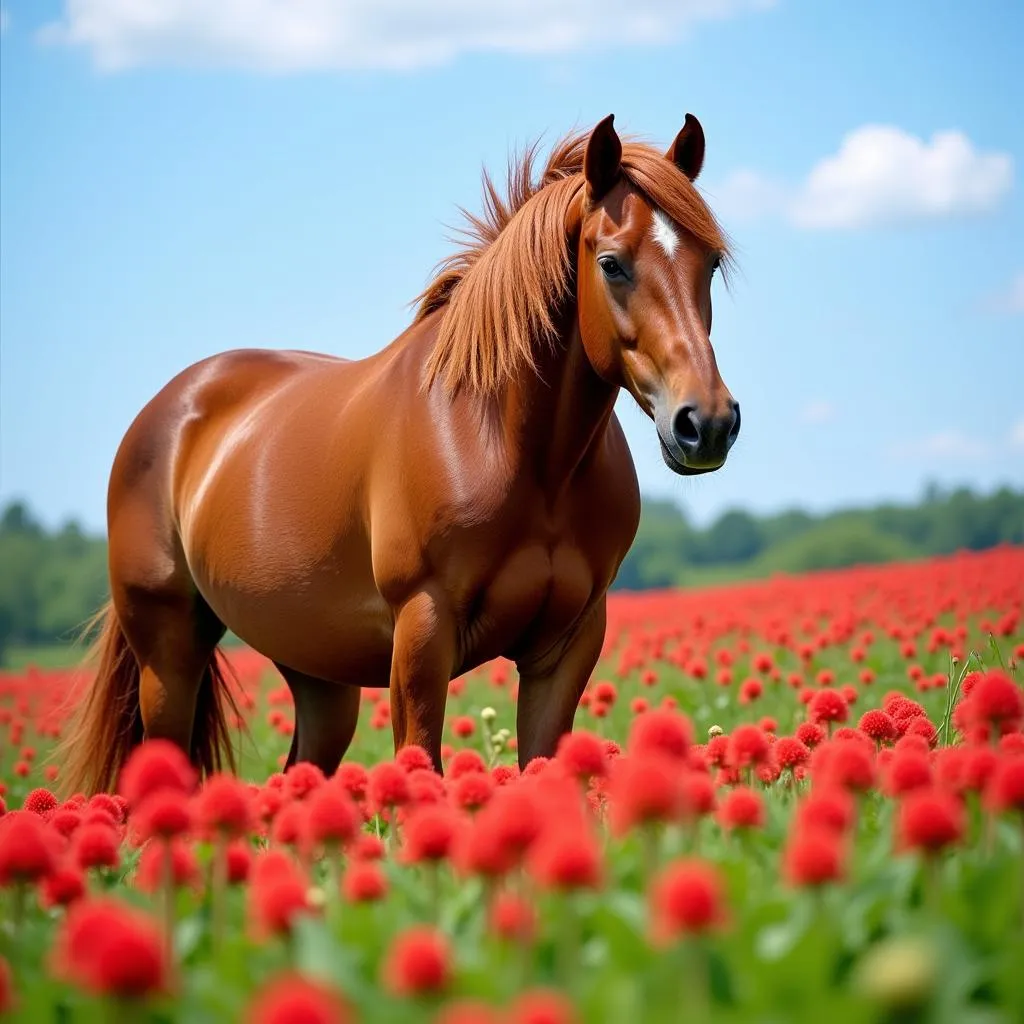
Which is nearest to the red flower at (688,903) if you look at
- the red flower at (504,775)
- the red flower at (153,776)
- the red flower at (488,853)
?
the red flower at (488,853)

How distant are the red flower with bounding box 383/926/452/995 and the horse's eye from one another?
2.72 m

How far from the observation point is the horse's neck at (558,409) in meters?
4.30

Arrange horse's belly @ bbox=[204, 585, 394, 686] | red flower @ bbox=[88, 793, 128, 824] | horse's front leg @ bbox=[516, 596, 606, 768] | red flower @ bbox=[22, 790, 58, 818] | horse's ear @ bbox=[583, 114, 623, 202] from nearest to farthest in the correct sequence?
red flower @ bbox=[88, 793, 128, 824], red flower @ bbox=[22, 790, 58, 818], horse's ear @ bbox=[583, 114, 623, 202], horse's front leg @ bbox=[516, 596, 606, 768], horse's belly @ bbox=[204, 585, 394, 686]

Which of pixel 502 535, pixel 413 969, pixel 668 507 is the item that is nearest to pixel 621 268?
pixel 502 535

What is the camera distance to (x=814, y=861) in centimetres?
169

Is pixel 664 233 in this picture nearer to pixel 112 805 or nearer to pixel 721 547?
pixel 112 805

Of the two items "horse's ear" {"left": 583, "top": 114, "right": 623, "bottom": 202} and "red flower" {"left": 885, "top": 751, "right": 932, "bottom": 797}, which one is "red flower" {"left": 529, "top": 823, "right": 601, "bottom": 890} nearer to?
"red flower" {"left": 885, "top": 751, "right": 932, "bottom": 797}

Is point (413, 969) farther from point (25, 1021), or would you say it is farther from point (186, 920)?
point (186, 920)

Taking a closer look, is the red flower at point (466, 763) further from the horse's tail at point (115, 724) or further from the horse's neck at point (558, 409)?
the horse's tail at point (115, 724)

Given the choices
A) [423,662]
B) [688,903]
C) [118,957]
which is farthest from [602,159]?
[118,957]

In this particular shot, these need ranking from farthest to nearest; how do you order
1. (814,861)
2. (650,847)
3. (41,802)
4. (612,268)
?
(612,268)
(41,802)
(650,847)
(814,861)

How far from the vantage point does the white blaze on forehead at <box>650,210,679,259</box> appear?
13.0 ft

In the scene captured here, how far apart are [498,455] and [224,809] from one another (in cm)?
223

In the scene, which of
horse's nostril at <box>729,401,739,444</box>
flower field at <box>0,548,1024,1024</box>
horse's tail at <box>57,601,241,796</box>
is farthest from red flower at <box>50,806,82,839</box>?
horse's tail at <box>57,601,241,796</box>
